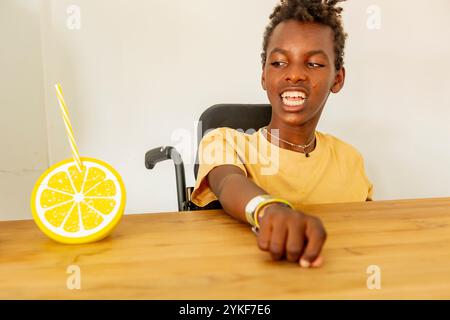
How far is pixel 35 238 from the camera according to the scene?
0.70 meters

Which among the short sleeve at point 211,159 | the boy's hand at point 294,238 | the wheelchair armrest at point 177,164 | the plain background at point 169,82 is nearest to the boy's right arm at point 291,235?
the boy's hand at point 294,238

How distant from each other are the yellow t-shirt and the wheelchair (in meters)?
0.10

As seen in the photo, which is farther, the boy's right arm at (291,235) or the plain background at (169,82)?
the plain background at (169,82)

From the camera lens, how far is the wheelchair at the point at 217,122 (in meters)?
1.19

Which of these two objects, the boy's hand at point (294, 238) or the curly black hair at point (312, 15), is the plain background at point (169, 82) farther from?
the boy's hand at point (294, 238)

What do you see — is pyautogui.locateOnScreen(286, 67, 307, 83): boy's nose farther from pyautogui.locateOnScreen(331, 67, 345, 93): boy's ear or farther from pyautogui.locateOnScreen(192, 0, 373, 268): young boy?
pyautogui.locateOnScreen(331, 67, 345, 93): boy's ear

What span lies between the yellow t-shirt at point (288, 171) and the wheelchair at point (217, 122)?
10cm

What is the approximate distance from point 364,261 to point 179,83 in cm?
138

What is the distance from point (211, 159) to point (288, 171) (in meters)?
0.23

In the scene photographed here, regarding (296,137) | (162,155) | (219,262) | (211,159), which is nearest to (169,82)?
(162,155)

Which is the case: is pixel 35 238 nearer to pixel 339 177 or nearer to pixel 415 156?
pixel 339 177

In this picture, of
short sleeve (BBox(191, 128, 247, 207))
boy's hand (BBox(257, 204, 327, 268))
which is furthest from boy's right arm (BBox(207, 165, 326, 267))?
short sleeve (BBox(191, 128, 247, 207))
